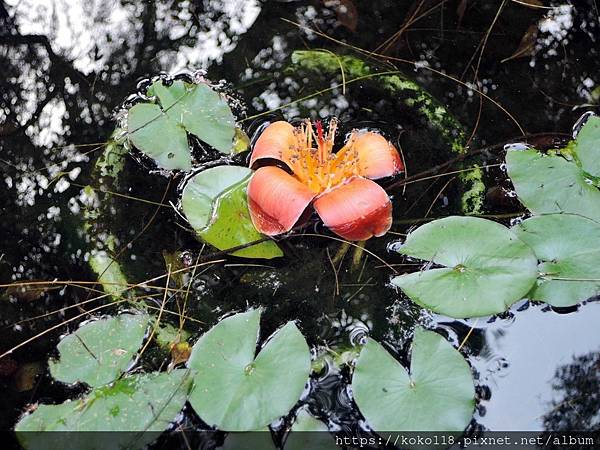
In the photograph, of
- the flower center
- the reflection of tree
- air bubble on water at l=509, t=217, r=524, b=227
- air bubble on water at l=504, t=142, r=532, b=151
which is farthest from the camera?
air bubble on water at l=504, t=142, r=532, b=151

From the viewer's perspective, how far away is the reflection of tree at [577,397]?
6.00ft

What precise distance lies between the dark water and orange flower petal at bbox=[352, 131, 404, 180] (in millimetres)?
173

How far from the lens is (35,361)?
1980 mm

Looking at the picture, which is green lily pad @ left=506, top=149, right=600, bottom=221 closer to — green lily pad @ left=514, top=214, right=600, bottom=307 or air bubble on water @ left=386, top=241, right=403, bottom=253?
green lily pad @ left=514, top=214, right=600, bottom=307

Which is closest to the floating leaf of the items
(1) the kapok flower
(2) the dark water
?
(2) the dark water

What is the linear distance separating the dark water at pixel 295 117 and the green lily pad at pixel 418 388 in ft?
0.42

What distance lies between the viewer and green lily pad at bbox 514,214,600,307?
1.96 metres

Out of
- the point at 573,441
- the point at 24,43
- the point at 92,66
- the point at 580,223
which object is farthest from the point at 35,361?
the point at 580,223

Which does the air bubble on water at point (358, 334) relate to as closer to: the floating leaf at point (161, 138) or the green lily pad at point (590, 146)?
the floating leaf at point (161, 138)

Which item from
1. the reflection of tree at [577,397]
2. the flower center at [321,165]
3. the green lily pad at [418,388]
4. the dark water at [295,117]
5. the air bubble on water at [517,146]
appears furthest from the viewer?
the air bubble on water at [517,146]

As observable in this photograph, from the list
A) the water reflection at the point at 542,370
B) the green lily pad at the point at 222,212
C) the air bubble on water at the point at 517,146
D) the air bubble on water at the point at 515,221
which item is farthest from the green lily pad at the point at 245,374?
the air bubble on water at the point at 517,146

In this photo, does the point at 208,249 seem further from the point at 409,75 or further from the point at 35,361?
the point at 409,75

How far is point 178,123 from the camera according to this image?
2318mm

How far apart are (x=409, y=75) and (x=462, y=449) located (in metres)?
1.55
